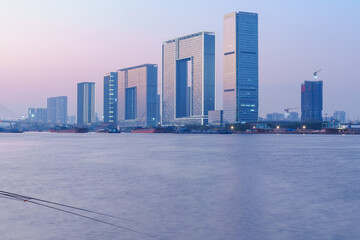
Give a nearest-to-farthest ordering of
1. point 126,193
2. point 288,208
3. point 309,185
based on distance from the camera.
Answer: point 288,208, point 126,193, point 309,185

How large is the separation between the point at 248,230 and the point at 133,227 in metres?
4.56

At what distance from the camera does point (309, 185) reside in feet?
94.8

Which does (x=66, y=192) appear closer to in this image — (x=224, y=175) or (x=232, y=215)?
(x=232, y=215)

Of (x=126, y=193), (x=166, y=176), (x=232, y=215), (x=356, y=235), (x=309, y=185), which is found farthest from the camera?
(x=166, y=176)

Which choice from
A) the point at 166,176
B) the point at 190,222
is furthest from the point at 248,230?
the point at 166,176

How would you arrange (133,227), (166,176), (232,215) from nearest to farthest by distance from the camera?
(133,227)
(232,215)
(166,176)

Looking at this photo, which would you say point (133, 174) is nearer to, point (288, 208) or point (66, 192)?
point (66, 192)

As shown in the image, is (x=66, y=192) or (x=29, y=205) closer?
(x=29, y=205)

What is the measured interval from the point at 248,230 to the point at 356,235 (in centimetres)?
395

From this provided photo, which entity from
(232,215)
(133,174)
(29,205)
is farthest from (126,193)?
(133,174)

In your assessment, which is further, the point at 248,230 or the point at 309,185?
the point at 309,185

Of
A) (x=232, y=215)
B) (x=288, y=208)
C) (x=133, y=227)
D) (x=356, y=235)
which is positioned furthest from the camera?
(x=288, y=208)

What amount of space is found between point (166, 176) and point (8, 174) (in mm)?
14395

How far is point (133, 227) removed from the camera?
15867 mm
